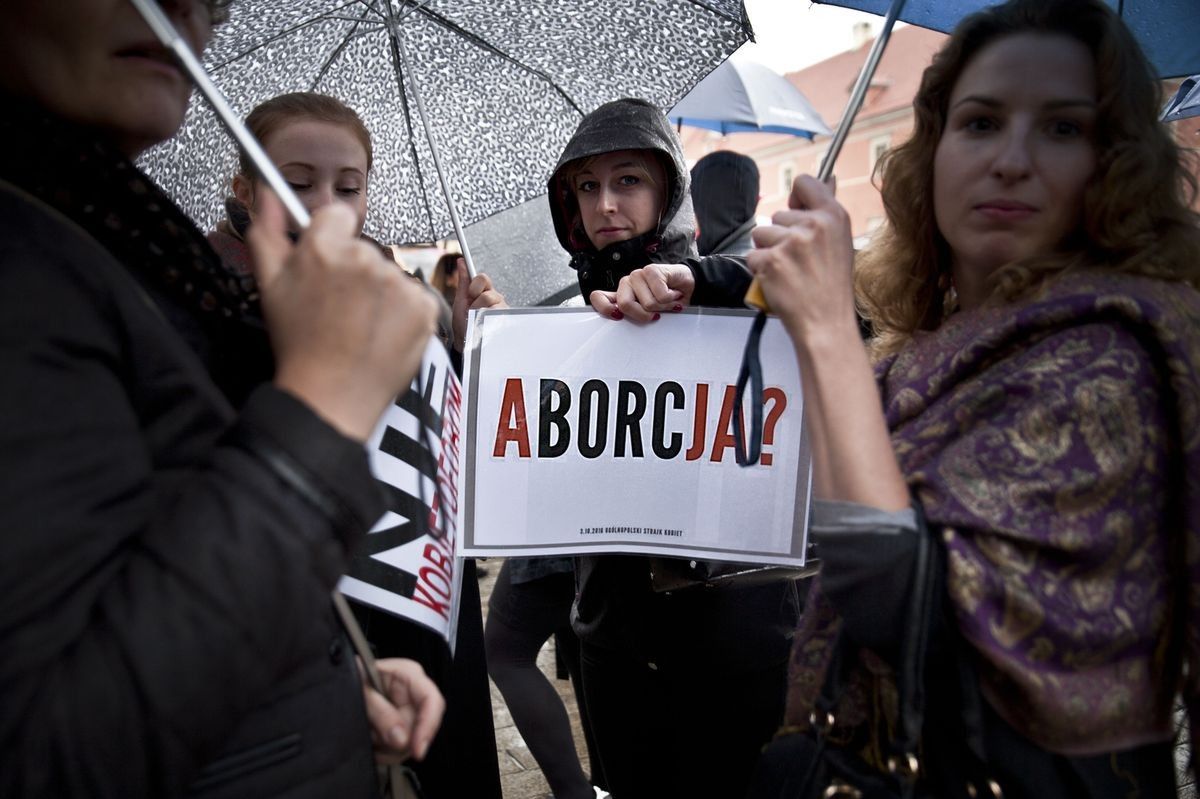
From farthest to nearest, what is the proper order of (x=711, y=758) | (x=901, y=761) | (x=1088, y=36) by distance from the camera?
Result: (x=711, y=758) < (x=1088, y=36) < (x=901, y=761)

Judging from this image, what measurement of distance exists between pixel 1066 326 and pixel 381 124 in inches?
92.7

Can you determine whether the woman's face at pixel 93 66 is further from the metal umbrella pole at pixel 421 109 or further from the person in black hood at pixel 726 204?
the person in black hood at pixel 726 204

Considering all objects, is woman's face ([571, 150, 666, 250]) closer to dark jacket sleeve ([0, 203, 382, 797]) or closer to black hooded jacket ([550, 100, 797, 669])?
black hooded jacket ([550, 100, 797, 669])

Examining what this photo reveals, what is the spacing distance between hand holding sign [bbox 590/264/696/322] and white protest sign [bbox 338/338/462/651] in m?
0.45

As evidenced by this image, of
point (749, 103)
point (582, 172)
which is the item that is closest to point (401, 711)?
point (582, 172)

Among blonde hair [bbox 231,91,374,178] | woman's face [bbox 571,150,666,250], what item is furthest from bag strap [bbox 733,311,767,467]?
blonde hair [bbox 231,91,374,178]

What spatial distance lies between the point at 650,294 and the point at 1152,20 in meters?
1.26

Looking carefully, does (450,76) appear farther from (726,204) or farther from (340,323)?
(340,323)

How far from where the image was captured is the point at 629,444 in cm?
194

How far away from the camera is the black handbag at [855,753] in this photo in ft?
3.46

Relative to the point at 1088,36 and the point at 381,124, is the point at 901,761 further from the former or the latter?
the point at 381,124

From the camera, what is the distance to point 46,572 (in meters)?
0.68

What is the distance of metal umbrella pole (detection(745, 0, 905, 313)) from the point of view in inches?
49.1

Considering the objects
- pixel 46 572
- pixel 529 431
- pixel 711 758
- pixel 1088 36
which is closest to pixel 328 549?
pixel 46 572
